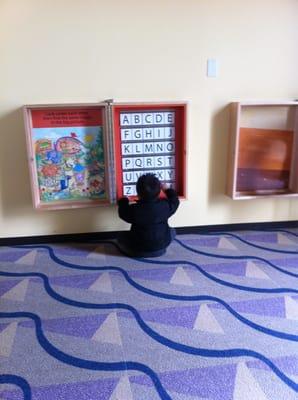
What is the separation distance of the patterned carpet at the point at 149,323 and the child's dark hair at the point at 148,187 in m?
0.44

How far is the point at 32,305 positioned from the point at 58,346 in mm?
379

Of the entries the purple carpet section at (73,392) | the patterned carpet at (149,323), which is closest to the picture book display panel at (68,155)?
the patterned carpet at (149,323)

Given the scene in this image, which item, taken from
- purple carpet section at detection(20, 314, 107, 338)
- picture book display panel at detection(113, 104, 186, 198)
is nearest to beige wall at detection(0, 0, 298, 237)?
picture book display panel at detection(113, 104, 186, 198)

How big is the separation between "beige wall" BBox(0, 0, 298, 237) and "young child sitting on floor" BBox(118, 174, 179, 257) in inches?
11.6

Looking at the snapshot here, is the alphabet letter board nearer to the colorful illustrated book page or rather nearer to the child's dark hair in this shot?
the colorful illustrated book page

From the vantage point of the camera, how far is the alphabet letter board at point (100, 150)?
7.70 feet

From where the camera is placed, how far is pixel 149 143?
8.19 ft

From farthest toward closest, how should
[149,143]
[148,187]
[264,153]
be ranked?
[264,153] → [149,143] → [148,187]

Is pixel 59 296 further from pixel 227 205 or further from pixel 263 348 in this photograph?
pixel 227 205

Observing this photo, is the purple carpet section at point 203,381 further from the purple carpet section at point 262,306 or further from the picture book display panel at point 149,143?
the picture book display panel at point 149,143

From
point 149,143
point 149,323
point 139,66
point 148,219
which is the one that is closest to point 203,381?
point 149,323

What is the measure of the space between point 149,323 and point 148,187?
873 millimetres

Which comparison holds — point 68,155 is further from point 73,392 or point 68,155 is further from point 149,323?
point 73,392

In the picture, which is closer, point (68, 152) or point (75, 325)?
point (75, 325)
